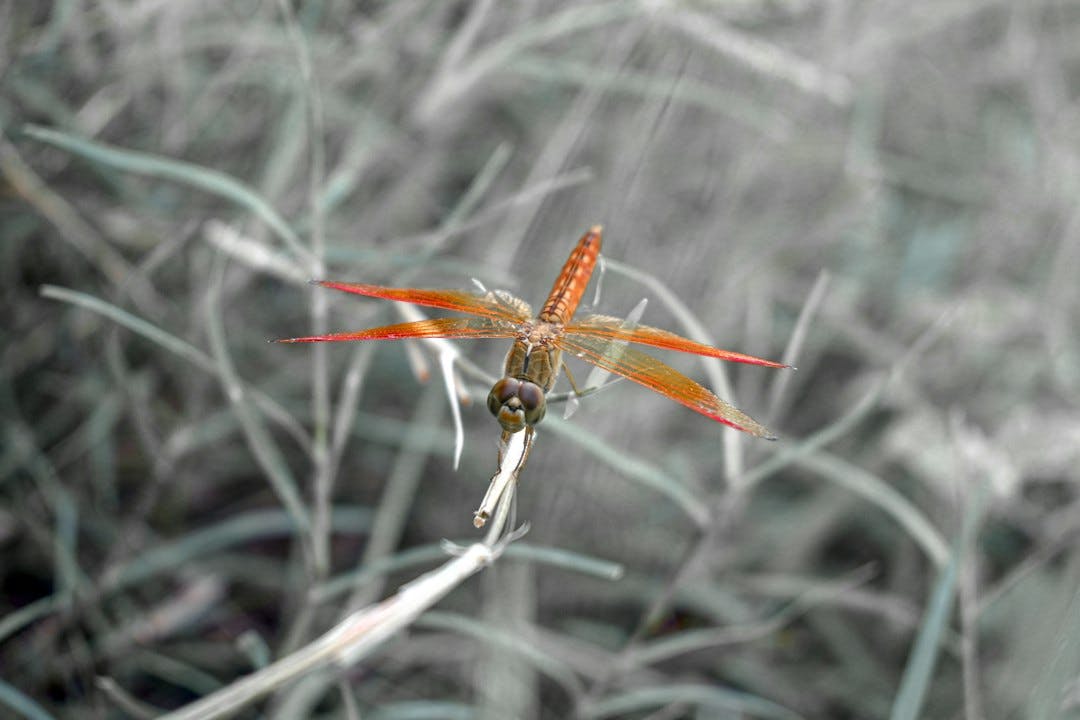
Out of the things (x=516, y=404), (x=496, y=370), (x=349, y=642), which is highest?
(x=516, y=404)

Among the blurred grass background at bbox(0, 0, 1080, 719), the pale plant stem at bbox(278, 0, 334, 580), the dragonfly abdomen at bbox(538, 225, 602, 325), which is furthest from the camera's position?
the blurred grass background at bbox(0, 0, 1080, 719)

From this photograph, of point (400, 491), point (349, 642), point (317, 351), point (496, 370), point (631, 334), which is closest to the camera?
point (349, 642)

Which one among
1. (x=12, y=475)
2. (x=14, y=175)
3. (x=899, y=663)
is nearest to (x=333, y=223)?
(x=14, y=175)

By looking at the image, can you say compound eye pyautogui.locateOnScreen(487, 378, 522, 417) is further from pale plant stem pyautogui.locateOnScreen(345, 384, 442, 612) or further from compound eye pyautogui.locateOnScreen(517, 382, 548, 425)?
pale plant stem pyautogui.locateOnScreen(345, 384, 442, 612)

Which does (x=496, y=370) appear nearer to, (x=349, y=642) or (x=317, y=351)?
(x=317, y=351)

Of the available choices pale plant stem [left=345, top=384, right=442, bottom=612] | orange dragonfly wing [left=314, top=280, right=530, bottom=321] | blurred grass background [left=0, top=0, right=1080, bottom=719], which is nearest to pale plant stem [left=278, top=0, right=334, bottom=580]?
blurred grass background [left=0, top=0, right=1080, bottom=719]

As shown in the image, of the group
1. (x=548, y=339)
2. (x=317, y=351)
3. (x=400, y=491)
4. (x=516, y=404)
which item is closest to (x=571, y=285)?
(x=548, y=339)

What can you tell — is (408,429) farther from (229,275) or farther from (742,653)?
(742,653)
